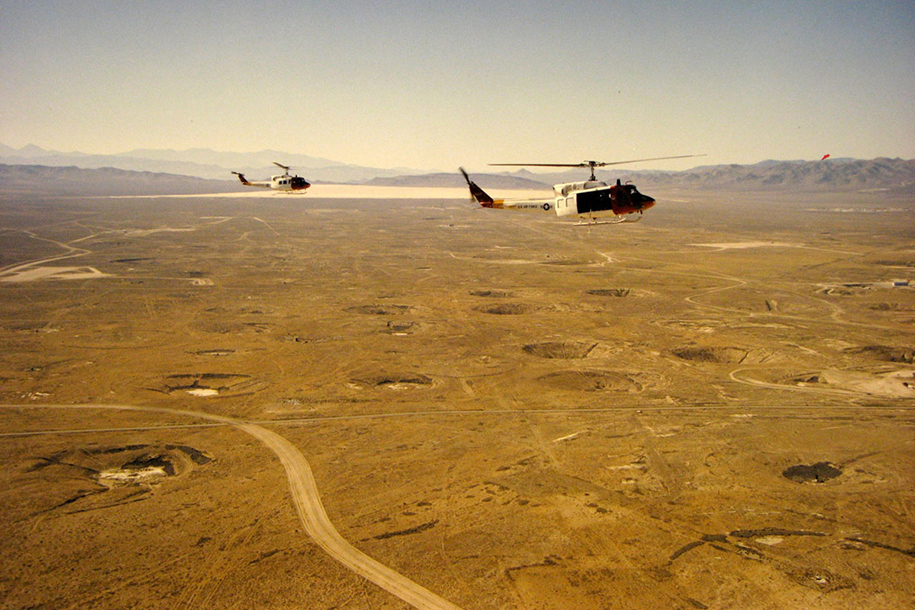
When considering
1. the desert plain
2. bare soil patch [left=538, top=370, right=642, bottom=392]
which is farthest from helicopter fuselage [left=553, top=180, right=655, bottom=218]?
bare soil patch [left=538, top=370, right=642, bottom=392]

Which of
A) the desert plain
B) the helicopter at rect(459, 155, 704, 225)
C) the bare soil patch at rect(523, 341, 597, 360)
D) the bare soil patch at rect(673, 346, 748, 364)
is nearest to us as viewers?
the desert plain

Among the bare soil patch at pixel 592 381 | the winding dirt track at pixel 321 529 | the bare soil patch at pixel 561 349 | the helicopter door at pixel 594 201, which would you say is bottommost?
the winding dirt track at pixel 321 529

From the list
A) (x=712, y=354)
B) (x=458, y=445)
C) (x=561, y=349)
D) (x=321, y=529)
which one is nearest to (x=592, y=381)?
(x=561, y=349)

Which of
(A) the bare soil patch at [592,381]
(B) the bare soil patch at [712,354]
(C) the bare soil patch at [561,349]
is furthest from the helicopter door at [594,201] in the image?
(A) the bare soil patch at [592,381]

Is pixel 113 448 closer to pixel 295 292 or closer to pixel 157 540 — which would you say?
pixel 157 540

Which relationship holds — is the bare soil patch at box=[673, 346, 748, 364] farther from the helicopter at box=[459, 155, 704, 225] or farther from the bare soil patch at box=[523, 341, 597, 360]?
the helicopter at box=[459, 155, 704, 225]

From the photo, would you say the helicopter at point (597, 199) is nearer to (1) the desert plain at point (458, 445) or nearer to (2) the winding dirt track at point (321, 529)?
(1) the desert plain at point (458, 445)
